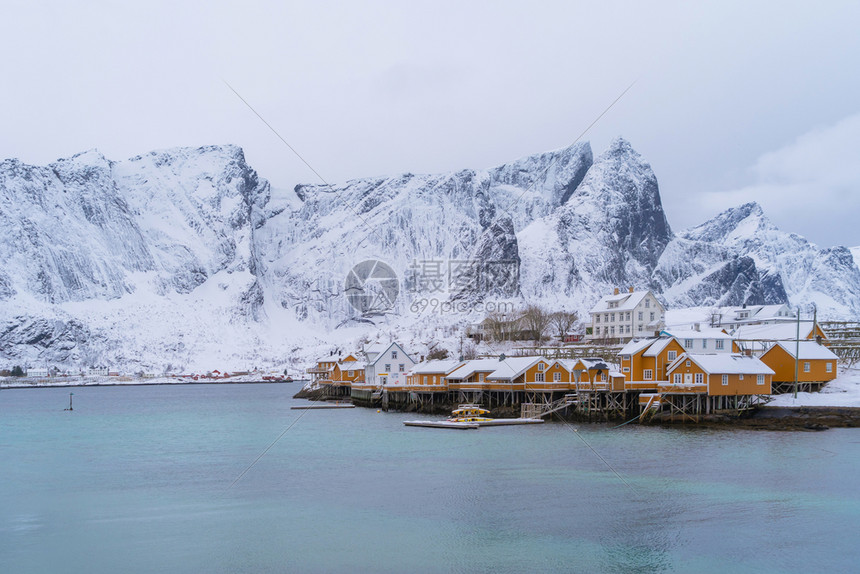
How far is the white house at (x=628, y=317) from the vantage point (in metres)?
98.8

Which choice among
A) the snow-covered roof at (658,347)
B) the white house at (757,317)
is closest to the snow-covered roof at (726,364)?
the snow-covered roof at (658,347)

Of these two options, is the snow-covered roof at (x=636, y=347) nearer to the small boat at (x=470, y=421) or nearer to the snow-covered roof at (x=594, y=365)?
the snow-covered roof at (x=594, y=365)

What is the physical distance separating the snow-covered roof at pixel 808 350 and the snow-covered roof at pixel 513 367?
63.7 ft

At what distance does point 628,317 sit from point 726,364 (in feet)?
145

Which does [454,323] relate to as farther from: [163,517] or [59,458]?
[163,517]

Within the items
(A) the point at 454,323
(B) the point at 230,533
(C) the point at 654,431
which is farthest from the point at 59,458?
(A) the point at 454,323

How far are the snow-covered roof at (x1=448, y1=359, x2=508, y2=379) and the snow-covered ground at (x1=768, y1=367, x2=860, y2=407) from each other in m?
24.4

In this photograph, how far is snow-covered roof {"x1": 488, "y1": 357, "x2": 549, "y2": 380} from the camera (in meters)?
67.3

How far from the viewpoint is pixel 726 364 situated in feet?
185

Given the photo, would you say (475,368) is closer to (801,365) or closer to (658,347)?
(658,347)

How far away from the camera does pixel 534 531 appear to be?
26.9 metres

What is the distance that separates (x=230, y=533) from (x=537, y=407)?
40263 mm

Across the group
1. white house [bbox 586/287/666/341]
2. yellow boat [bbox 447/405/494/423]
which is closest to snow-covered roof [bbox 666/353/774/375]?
yellow boat [bbox 447/405/494/423]

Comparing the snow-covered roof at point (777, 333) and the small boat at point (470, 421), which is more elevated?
the snow-covered roof at point (777, 333)
